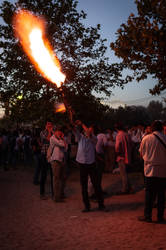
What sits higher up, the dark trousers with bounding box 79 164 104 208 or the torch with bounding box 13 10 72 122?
the torch with bounding box 13 10 72 122

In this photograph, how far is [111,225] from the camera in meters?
6.32

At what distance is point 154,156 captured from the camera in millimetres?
6512

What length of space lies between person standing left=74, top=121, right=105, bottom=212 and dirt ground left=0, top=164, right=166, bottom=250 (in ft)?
1.21

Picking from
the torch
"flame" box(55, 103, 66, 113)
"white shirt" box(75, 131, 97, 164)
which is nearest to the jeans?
"white shirt" box(75, 131, 97, 164)

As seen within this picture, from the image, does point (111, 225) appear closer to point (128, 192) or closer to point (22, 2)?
point (128, 192)

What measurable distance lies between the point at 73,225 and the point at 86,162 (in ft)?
5.62

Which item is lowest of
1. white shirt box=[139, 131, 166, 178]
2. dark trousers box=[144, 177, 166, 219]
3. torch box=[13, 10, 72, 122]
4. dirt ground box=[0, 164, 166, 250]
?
dirt ground box=[0, 164, 166, 250]

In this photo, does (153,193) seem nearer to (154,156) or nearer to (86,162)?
(154,156)

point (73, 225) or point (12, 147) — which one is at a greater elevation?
point (12, 147)

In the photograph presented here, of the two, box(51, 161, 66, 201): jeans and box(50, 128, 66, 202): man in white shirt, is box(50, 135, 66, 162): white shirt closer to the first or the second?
box(50, 128, 66, 202): man in white shirt

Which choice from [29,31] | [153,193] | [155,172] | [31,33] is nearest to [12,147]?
[29,31]

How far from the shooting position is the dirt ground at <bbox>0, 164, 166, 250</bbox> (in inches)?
206

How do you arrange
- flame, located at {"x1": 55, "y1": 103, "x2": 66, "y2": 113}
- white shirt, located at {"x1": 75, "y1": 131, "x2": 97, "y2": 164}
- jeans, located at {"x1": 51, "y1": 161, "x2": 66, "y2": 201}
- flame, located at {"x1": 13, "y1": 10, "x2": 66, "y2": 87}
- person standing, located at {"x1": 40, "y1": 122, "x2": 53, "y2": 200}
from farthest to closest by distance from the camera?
1. flame, located at {"x1": 13, "y1": 10, "x2": 66, "y2": 87}
2. flame, located at {"x1": 55, "y1": 103, "x2": 66, "y2": 113}
3. person standing, located at {"x1": 40, "y1": 122, "x2": 53, "y2": 200}
4. jeans, located at {"x1": 51, "y1": 161, "x2": 66, "y2": 201}
5. white shirt, located at {"x1": 75, "y1": 131, "x2": 97, "y2": 164}

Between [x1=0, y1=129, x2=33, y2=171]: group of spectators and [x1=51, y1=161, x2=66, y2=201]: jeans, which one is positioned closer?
[x1=51, y1=161, x2=66, y2=201]: jeans
